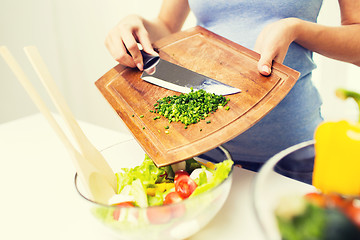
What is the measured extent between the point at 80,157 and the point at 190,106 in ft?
1.09

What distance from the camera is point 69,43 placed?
3.11 meters

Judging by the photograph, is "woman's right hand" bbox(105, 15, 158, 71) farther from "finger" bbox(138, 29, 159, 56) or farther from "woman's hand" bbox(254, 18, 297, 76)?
"woman's hand" bbox(254, 18, 297, 76)

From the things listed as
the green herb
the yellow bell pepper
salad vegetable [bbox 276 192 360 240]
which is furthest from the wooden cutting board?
salad vegetable [bbox 276 192 360 240]

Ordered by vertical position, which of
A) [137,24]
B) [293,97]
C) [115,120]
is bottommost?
[115,120]

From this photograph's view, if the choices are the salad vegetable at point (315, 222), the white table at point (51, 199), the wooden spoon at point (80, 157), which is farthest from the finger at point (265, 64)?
the salad vegetable at point (315, 222)

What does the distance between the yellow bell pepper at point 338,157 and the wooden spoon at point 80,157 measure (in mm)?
415

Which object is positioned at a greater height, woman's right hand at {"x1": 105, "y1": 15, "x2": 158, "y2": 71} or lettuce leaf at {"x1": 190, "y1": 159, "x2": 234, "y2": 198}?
woman's right hand at {"x1": 105, "y1": 15, "x2": 158, "y2": 71}

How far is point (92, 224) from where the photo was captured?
0.72m

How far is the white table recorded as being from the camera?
26.6 inches

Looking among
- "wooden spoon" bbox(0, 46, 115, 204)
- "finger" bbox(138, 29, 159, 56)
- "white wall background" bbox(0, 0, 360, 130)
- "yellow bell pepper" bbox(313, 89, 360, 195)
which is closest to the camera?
"yellow bell pepper" bbox(313, 89, 360, 195)

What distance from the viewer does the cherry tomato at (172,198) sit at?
62cm

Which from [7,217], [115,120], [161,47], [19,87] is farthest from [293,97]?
[19,87]

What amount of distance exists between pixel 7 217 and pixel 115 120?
7.78 ft

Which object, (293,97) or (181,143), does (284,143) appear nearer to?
(293,97)
